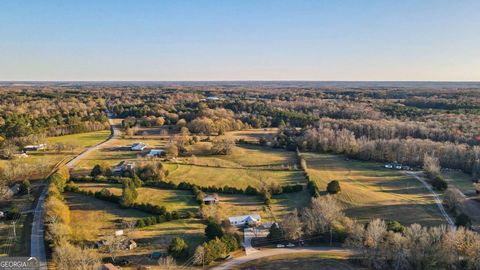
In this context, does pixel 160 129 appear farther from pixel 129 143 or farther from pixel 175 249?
pixel 175 249

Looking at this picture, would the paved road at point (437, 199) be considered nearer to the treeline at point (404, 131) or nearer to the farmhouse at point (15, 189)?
the treeline at point (404, 131)

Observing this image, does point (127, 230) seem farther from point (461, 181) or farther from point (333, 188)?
point (461, 181)

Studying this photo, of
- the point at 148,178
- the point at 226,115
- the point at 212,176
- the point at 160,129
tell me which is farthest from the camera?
the point at 226,115

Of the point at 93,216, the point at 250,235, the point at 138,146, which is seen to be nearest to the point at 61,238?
the point at 93,216

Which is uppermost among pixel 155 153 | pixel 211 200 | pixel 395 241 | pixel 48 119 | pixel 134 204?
pixel 48 119

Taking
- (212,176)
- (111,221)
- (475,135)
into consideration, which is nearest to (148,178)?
(212,176)

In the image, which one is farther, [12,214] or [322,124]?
[322,124]
